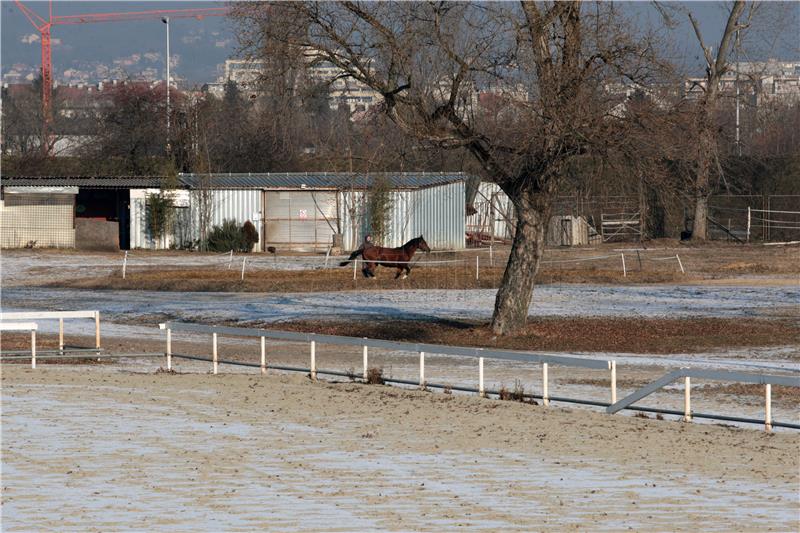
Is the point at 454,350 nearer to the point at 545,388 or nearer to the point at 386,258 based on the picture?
the point at 545,388

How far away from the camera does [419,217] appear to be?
61.2m

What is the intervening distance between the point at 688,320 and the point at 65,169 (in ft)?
192

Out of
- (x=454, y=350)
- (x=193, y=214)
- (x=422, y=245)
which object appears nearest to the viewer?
(x=454, y=350)

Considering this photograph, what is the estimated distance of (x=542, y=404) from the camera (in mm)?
17453

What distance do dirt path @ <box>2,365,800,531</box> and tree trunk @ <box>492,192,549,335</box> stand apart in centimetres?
981

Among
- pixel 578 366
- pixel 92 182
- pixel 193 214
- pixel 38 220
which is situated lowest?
pixel 578 366

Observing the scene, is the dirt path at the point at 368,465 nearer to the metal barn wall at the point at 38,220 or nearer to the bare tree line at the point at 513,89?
the bare tree line at the point at 513,89

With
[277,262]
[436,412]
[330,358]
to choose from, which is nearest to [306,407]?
[436,412]

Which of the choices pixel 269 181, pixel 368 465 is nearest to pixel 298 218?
pixel 269 181

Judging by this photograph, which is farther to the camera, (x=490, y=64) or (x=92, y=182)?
(x=92, y=182)

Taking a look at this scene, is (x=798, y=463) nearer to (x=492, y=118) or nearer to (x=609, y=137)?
(x=609, y=137)

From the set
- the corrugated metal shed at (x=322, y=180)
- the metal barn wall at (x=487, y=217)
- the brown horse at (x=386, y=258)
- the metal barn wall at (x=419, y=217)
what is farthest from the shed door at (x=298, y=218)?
the brown horse at (x=386, y=258)

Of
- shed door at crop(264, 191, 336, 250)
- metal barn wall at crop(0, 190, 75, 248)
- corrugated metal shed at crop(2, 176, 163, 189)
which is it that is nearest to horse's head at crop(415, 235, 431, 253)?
shed door at crop(264, 191, 336, 250)

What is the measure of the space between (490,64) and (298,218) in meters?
37.0
